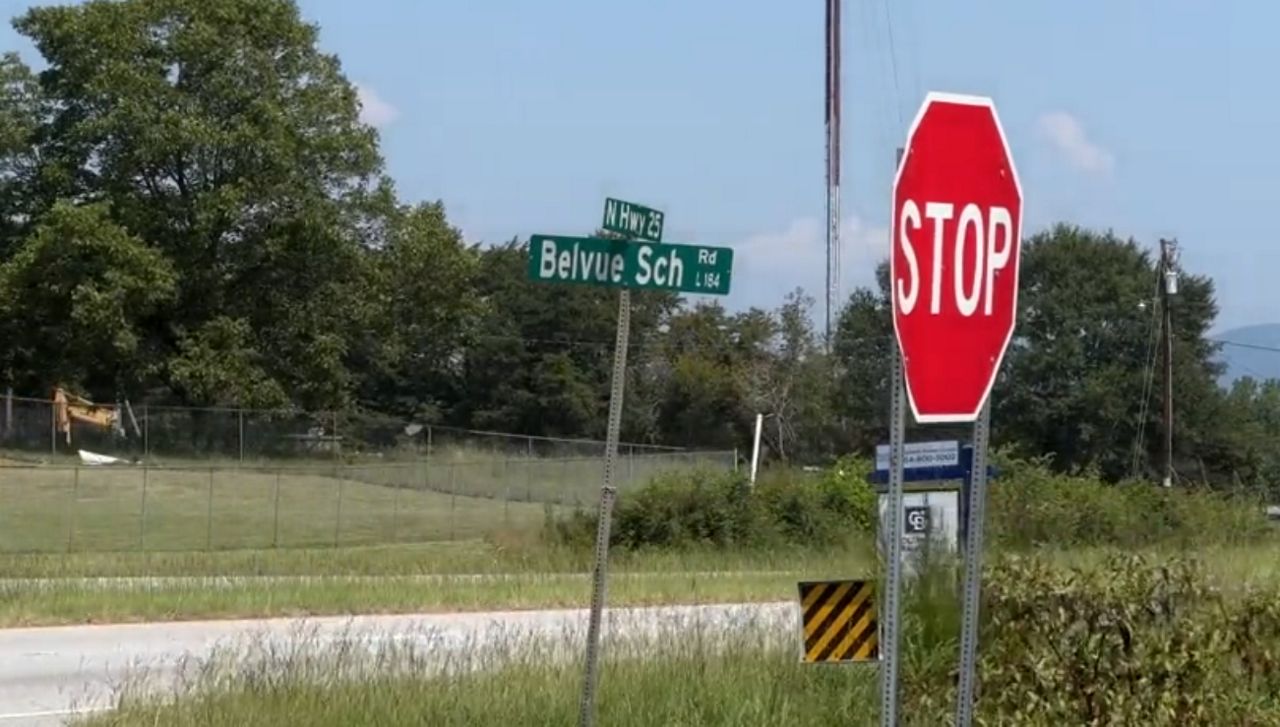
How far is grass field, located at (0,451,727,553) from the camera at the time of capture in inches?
1534

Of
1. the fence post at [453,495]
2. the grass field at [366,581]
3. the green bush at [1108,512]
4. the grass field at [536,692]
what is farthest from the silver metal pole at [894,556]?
the fence post at [453,495]

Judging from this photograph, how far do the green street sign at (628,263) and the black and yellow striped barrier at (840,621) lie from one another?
4.85 ft

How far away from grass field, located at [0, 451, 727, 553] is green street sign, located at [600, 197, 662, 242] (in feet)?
99.4

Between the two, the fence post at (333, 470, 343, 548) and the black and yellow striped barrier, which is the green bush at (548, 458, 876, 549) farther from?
the black and yellow striped barrier

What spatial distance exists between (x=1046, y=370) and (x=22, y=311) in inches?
1477

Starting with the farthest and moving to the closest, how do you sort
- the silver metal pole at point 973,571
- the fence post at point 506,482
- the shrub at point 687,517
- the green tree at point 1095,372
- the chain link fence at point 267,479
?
1. the green tree at point 1095,372
2. the fence post at point 506,482
3. the chain link fence at point 267,479
4. the shrub at point 687,517
5. the silver metal pole at point 973,571

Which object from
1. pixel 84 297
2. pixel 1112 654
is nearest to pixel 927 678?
pixel 1112 654

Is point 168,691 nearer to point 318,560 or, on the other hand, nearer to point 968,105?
point 968,105

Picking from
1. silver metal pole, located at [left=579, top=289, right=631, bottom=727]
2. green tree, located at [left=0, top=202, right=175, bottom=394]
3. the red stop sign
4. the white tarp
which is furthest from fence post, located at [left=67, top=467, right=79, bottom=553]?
the red stop sign

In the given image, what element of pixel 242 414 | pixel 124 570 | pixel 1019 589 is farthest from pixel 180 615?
pixel 242 414

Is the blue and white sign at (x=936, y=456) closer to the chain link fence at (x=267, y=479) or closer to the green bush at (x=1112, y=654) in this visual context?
the green bush at (x=1112, y=654)

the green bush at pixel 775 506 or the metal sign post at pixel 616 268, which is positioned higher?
the metal sign post at pixel 616 268

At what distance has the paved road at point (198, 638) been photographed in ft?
36.9

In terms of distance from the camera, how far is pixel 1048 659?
23.3 feet
